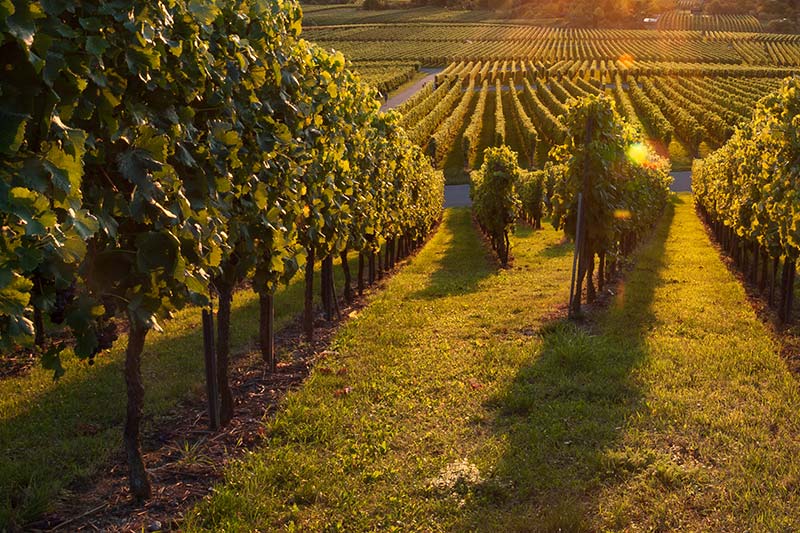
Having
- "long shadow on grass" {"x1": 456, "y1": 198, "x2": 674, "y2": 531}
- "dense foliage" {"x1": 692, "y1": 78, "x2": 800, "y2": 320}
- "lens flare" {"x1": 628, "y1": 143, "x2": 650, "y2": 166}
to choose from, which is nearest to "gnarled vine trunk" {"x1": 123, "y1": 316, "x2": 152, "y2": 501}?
"long shadow on grass" {"x1": 456, "y1": 198, "x2": 674, "y2": 531}

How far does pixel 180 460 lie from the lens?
25.7 ft

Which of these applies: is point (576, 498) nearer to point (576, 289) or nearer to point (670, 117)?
point (576, 289)

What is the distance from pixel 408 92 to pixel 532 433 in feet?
325

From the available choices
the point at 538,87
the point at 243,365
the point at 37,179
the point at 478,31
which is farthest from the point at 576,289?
the point at 478,31

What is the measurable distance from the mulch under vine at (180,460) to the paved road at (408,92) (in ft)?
247

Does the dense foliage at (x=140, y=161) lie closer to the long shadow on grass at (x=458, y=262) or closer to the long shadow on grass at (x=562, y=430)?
the long shadow on grass at (x=562, y=430)

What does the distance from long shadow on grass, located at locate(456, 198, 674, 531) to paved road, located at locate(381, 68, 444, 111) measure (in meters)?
74.7

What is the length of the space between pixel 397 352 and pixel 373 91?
673 centimetres

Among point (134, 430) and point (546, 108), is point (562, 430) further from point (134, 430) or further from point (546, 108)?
point (546, 108)

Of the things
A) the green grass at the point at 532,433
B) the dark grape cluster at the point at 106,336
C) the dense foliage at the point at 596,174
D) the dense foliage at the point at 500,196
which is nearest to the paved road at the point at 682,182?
the dense foliage at the point at 500,196

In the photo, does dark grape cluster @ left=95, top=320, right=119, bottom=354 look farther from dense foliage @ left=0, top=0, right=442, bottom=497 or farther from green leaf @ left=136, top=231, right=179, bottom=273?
green leaf @ left=136, top=231, right=179, bottom=273

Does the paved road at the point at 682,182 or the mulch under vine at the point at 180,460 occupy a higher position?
the paved road at the point at 682,182

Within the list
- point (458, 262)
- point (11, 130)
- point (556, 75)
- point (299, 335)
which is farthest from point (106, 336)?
point (556, 75)

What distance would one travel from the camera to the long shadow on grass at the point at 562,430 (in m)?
6.84
